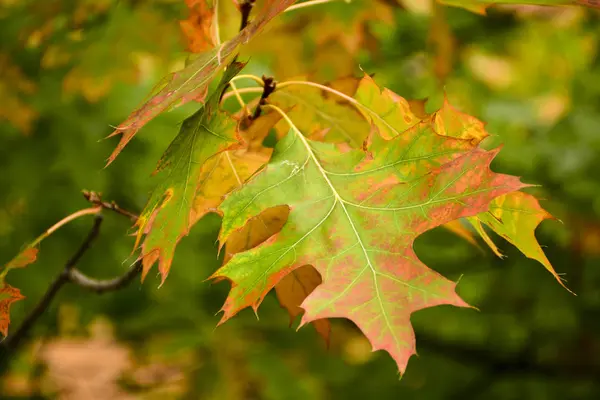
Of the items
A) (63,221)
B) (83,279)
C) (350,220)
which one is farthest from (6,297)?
(350,220)

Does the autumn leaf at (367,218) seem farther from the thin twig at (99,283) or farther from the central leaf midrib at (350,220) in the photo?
the thin twig at (99,283)

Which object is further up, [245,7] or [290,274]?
[245,7]

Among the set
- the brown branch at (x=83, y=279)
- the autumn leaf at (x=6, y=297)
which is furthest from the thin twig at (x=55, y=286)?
the autumn leaf at (x=6, y=297)

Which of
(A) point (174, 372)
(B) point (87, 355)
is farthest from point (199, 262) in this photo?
(B) point (87, 355)

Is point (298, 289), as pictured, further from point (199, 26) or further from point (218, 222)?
point (218, 222)

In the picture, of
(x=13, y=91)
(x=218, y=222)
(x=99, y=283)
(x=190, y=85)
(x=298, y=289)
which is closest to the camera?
(x=190, y=85)
